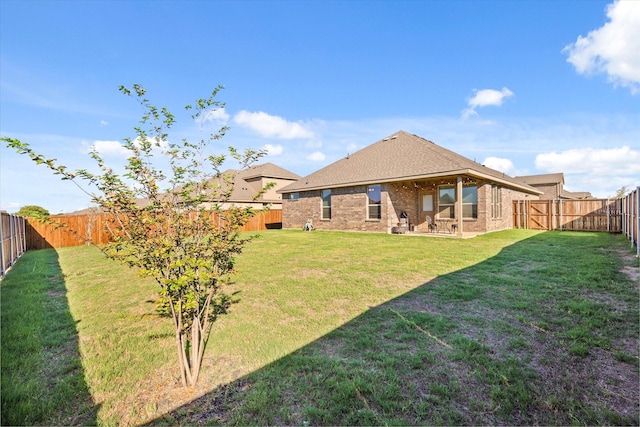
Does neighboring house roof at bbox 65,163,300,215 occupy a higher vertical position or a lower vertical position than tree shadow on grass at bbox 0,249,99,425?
higher

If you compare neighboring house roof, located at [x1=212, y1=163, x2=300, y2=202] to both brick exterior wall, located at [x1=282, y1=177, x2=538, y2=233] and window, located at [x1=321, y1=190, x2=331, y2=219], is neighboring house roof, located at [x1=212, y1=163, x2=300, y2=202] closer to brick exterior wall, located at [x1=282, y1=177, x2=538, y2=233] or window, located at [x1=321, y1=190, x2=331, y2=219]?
brick exterior wall, located at [x1=282, y1=177, x2=538, y2=233]

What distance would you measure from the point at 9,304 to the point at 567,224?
73.9ft

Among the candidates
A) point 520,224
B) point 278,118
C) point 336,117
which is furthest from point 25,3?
point 520,224

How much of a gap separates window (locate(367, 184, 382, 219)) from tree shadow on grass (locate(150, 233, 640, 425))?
10.6m

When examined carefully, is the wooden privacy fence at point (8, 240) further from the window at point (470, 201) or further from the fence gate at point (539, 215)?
the fence gate at point (539, 215)

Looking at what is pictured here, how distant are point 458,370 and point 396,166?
528 inches

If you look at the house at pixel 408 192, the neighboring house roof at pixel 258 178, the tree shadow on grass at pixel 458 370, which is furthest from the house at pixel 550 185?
the tree shadow on grass at pixel 458 370

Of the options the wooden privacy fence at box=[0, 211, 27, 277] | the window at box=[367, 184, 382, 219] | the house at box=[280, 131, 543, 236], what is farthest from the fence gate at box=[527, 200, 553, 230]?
the wooden privacy fence at box=[0, 211, 27, 277]

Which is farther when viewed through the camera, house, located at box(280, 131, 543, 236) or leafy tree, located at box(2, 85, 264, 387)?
house, located at box(280, 131, 543, 236)

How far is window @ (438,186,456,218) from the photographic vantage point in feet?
49.2

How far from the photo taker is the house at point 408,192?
46.0 ft

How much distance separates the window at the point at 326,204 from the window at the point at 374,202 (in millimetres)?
2853

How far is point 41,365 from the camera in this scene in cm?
305

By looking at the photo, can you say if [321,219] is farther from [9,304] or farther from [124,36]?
[9,304]
